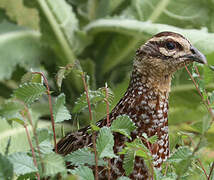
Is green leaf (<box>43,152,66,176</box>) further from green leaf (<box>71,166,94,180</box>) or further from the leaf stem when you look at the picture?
the leaf stem

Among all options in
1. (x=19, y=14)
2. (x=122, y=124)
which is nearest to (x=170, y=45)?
(x=122, y=124)

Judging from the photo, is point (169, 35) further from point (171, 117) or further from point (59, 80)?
point (171, 117)

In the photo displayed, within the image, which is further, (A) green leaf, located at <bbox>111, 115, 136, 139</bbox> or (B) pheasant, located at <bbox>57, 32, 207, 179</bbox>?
(B) pheasant, located at <bbox>57, 32, 207, 179</bbox>

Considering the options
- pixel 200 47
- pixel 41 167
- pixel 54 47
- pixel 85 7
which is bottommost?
pixel 41 167

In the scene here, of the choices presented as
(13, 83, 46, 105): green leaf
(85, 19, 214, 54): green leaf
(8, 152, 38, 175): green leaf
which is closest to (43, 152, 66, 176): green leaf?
(8, 152, 38, 175): green leaf

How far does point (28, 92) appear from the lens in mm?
923

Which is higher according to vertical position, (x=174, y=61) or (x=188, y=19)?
(x=188, y=19)

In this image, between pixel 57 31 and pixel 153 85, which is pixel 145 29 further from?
pixel 153 85

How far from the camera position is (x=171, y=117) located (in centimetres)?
344

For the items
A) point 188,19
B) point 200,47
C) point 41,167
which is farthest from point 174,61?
point 188,19

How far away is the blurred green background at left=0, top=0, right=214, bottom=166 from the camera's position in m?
3.28

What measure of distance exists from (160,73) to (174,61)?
2.4 inches

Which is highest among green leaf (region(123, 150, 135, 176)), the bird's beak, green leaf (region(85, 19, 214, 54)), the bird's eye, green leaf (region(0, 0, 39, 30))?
green leaf (region(0, 0, 39, 30))

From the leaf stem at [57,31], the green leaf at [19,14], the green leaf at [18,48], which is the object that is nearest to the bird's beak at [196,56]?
the leaf stem at [57,31]
